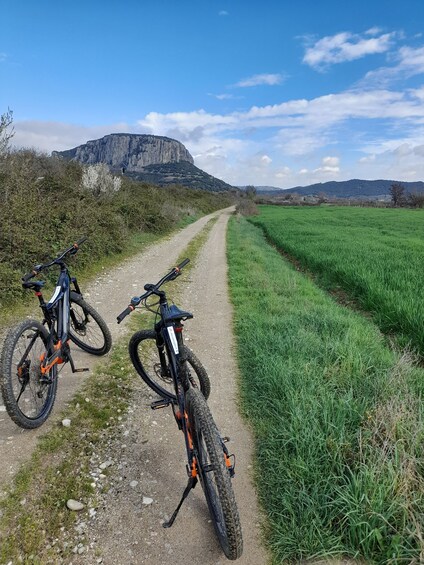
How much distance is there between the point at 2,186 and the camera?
29.5ft

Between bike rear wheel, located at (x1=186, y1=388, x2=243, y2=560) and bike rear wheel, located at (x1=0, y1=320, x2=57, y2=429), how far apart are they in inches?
69.4

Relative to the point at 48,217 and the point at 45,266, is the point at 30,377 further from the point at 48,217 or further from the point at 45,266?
the point at 48,217

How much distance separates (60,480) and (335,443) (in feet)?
8.06

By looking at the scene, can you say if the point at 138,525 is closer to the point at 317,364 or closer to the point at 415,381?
the point at 317,364

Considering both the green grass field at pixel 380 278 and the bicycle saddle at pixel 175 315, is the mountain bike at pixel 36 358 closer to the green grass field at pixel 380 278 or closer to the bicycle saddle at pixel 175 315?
the bicycle saddle at pixel 175 315

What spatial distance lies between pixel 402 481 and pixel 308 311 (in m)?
4.50

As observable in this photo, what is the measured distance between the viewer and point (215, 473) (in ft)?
7.43

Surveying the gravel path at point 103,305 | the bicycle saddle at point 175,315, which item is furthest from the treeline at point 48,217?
the bicycle saddle at point 175,315

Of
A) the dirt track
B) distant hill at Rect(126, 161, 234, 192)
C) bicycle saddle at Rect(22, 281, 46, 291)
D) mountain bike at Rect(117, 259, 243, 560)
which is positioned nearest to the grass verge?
the dirt track

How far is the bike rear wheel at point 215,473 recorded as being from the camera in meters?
2.24

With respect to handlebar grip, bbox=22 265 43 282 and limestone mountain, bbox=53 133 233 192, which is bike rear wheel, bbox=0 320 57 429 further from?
limestone mountain, bbox=53 133 233 192

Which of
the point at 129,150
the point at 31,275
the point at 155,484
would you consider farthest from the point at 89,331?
the point at 129,150

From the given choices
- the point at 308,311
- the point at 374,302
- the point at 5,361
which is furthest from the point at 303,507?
the point at 374,302

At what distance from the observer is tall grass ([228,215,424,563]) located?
239 centimetres
